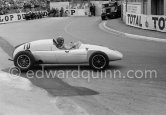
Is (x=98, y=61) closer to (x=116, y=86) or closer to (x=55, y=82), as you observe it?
(x=55, y=82)

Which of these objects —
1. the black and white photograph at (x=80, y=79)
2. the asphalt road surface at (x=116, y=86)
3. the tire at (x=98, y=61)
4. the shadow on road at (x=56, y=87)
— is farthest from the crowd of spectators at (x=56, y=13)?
the shadow on road at (x=56, y=87)

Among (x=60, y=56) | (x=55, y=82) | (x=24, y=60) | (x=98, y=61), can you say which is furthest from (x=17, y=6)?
(x=55, y=82)

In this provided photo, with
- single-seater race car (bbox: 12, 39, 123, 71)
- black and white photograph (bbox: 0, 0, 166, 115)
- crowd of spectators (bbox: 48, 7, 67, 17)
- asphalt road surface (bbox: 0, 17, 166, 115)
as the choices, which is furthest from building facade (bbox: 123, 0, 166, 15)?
crowd of spectators (bbox: 48, 7, 67, 17)

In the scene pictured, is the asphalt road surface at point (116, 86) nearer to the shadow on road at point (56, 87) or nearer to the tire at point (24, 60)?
the shadow on road at point (56, 87)

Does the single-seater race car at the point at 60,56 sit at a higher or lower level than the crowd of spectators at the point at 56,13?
higher

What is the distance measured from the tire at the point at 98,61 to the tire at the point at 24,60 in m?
1.84

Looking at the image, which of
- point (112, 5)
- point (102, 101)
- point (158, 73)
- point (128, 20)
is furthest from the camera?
point (112, 5)

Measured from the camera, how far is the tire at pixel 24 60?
13.3 m

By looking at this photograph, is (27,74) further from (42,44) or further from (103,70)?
(103,70)

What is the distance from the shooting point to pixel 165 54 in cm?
1750

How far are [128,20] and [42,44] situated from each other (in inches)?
882

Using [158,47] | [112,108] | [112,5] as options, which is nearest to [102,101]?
[112,108]

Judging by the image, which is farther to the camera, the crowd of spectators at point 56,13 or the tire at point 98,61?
the crowd of spectators at point 56,13

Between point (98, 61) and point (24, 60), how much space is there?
2.33 m
